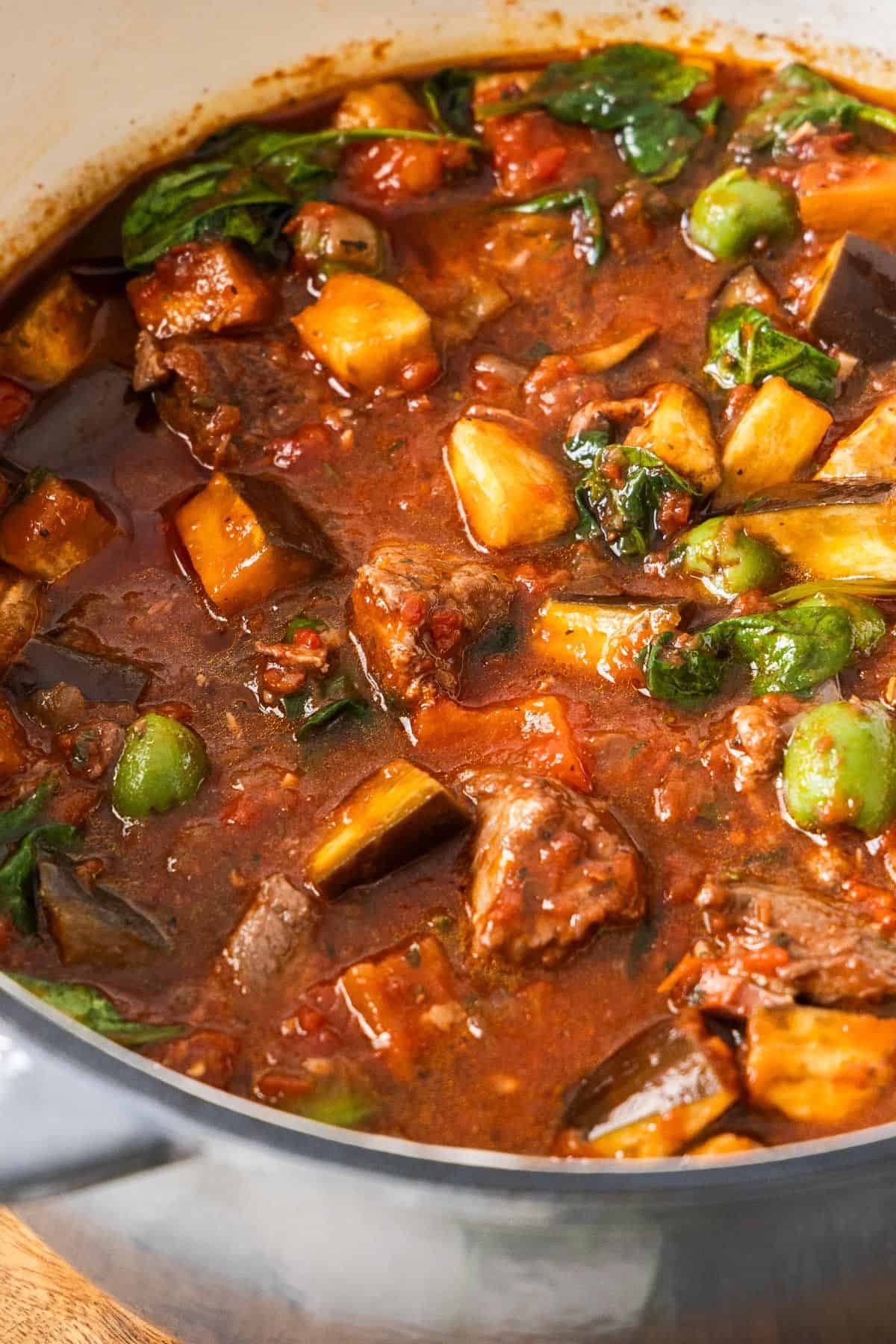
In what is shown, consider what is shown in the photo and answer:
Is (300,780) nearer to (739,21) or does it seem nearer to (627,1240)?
(627,1240)

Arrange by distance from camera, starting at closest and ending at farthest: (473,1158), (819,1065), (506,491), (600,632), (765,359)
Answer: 1. (473,1158)
2. (819,1065)
3. (600,632)
4. (506,491)
5. (765,359)

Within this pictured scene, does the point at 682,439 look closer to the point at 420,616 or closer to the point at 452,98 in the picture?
the point at 420,616

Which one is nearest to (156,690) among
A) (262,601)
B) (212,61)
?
(262,601)

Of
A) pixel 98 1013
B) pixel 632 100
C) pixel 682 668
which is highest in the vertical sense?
pixel 632 100

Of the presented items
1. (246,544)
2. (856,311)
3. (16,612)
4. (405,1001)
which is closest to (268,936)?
(405,1001)

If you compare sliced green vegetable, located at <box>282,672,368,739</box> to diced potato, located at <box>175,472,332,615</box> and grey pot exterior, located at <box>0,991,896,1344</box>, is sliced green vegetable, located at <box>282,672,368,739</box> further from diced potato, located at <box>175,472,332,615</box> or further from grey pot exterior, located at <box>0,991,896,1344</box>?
grey pot exterior, located at <box>0,991,896,1344</box>

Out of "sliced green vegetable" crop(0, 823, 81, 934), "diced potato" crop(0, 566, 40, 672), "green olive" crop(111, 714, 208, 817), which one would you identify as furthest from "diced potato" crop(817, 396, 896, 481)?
"sliced green vegetable" crop(0, 823, 81, 934)

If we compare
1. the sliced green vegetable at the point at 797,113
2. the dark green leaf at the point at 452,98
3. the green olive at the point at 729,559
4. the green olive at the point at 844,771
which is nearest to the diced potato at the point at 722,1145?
the green olive at the point at 844,771
